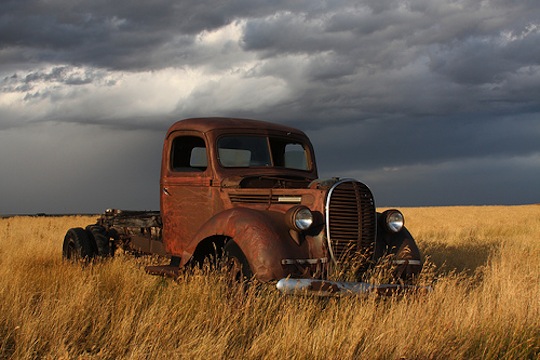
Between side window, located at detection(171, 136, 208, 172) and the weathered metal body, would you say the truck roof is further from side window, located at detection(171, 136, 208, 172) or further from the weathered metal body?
side window, located at detection(171, 136, 208, 172)

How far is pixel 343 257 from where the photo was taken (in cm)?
676

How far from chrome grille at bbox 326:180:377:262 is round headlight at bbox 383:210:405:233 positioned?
1.38 feet

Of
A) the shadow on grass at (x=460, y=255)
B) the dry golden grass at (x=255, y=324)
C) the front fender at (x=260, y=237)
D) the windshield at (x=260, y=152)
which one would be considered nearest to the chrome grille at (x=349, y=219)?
the front fender at (x=260, y=237)

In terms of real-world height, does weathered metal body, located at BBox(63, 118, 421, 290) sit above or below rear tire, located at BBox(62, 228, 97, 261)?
above

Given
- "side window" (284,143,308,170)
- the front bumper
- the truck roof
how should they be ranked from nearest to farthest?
the front bumper → the truck roof → "side window" (284,143,308,170)

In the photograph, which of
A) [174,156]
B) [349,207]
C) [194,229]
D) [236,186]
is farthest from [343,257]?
[174,156]

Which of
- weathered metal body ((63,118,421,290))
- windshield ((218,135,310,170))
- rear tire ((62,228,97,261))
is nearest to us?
weathered metal body ((63,118,421,290))

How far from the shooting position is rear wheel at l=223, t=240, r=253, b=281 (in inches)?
255

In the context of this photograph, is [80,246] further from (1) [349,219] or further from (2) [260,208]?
(1) [349,219]

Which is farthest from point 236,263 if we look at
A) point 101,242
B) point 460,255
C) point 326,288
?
point 460,255

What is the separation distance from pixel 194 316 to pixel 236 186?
199 centimetres

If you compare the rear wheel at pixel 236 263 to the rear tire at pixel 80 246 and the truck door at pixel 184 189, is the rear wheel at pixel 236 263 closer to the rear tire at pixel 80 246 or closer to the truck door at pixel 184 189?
the truck door at pixel 184 189

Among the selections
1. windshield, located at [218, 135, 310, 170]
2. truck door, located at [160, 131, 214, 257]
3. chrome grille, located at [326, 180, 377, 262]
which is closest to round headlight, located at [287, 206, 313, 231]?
chrome grille, located at [326, 180, 377, 262]

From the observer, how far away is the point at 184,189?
8.21 meters
